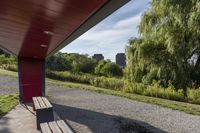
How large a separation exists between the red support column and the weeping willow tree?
8816 millimetres

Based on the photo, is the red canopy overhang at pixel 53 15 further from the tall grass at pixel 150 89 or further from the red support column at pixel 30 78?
the tall grass at pixel 150 89

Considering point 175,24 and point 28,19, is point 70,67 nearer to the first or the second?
point 175,24

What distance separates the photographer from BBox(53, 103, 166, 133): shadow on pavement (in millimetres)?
7672

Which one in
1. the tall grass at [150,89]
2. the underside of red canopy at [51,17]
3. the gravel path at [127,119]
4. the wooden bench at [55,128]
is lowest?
the gravel path at [127,119]

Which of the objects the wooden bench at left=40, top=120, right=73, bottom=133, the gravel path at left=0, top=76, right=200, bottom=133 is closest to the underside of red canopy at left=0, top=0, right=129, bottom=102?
the wooden bench at left=40, top=120, right=73, bottom=133

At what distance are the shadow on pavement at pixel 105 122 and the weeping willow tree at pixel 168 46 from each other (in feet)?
31.1

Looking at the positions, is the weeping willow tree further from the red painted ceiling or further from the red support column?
the red painted ceiling

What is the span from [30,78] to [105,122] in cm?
584

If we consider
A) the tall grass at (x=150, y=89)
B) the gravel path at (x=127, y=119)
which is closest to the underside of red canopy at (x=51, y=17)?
the gravel path at (x=127, y=119)

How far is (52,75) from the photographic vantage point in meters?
27.8

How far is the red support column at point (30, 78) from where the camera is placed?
42.9 feet

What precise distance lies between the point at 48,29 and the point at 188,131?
464 cm

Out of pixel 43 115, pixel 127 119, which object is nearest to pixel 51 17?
pixel 43 115

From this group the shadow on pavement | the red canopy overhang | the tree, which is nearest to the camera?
the red canopy overhang
